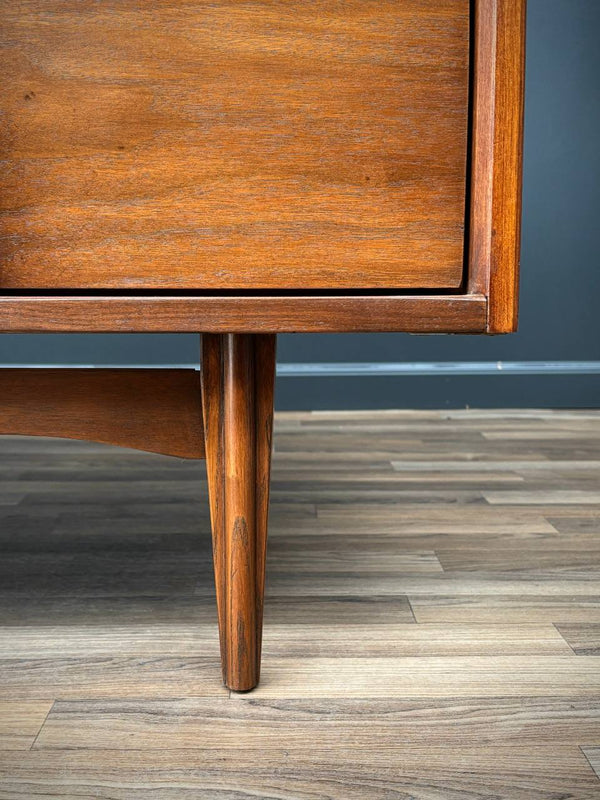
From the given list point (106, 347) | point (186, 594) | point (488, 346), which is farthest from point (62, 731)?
point (488, 346)

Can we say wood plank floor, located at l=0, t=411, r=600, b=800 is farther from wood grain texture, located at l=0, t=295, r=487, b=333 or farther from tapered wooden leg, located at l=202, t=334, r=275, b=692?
wood grain texture, located at l=0, t=295, r=487, b=333

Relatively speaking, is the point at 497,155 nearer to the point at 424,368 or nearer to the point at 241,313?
the point at 241,313

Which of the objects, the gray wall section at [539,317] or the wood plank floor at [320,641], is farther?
the gray wall section at [539,317]

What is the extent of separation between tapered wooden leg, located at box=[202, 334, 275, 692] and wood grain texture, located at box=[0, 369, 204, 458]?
0.12ft

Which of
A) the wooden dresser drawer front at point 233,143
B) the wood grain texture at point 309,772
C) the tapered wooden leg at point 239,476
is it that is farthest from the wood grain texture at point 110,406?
the wood grain texture at point 309,772

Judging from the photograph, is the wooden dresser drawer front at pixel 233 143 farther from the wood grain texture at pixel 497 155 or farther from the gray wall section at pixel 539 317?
the gray wall section at pixel 539 317

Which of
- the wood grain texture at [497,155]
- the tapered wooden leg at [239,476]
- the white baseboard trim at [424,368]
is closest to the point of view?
the wood grain texture at [497,155]

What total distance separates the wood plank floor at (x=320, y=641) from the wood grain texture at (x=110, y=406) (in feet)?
0.75

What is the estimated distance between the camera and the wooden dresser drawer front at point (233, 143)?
54 centimetres

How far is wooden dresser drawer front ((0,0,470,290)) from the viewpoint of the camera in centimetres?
54

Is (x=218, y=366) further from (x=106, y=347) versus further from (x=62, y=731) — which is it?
Answer: (x=106, y=347)

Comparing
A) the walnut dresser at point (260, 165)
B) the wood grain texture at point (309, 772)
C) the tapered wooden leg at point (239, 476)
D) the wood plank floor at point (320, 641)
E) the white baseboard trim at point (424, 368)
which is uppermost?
the walnut dresser at point (260, 165)

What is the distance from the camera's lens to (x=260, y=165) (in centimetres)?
55

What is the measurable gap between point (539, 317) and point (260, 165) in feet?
6.09
